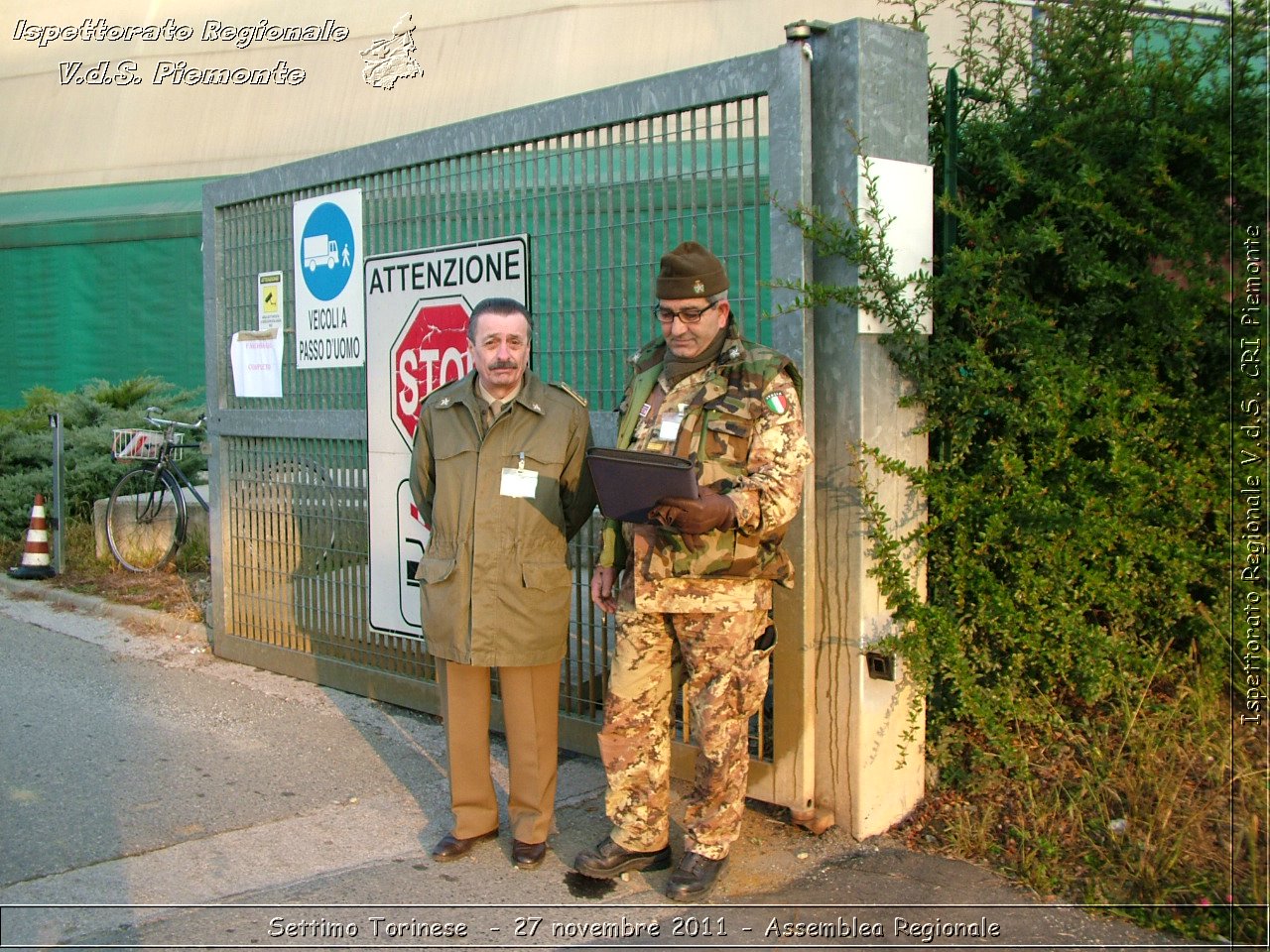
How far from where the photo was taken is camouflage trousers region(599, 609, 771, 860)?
402 cm

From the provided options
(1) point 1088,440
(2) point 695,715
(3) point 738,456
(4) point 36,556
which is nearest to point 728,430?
(3) point 738,456

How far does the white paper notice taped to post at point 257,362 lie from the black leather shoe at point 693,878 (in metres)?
3.96

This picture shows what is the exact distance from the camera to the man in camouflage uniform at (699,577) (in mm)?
3900

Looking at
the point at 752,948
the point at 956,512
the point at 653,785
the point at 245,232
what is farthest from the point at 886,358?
the point at 245,232

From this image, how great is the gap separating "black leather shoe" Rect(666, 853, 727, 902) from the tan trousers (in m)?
0.58

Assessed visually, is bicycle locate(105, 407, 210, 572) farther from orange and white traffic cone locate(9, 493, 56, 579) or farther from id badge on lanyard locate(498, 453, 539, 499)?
id badge on lanyard locate(498, 453, 539, 499)

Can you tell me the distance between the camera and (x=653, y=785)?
4.14 m

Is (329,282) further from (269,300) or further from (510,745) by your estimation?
(510,745)

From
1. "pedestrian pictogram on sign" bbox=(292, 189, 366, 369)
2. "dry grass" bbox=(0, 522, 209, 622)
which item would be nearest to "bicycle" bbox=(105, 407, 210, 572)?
"dry grass" bbox=(0, 522, 209, 622)

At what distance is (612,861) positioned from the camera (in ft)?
13.6

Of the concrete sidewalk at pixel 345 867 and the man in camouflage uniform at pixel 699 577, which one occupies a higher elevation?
the man in camouflage uniform at pixel 699 577

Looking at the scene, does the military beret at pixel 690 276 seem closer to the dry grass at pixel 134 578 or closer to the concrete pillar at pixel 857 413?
the concrete pillar at pixel 857 413

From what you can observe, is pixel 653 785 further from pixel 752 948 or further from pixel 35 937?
pixel 35 937

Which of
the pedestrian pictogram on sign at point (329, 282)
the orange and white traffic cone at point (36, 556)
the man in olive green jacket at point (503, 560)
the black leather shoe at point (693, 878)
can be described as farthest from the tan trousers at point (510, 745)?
the orange and white traffic cone at point (36, 556)
